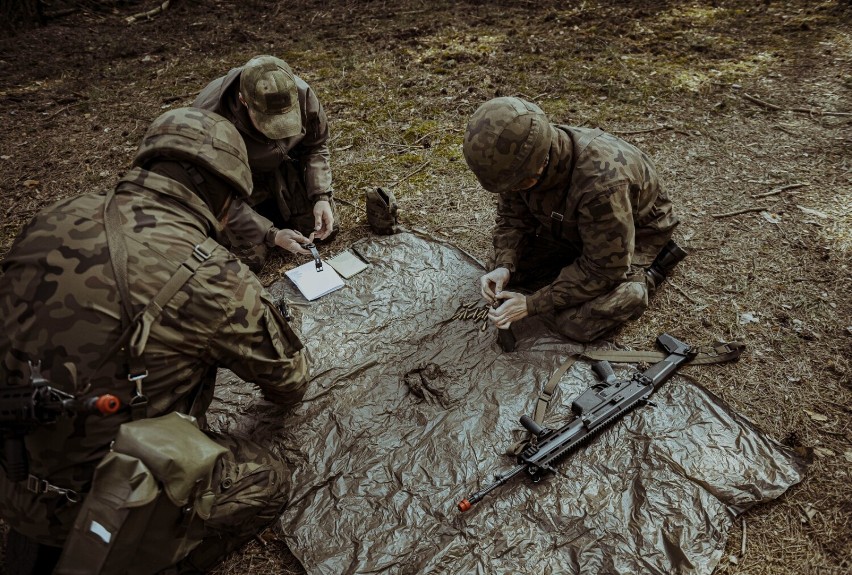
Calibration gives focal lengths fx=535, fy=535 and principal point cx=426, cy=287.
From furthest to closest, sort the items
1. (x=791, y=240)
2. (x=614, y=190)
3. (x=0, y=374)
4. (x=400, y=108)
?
(x=400, y=108), (x=791, y=240), (x=614, y=190), (x=0, y=374)

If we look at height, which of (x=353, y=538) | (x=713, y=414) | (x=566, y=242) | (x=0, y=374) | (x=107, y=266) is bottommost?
(x=353, y=538)

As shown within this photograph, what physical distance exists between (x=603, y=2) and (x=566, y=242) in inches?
270

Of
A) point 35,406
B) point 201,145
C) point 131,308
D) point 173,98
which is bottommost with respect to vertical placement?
point 173,98

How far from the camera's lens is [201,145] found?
264 centimetres

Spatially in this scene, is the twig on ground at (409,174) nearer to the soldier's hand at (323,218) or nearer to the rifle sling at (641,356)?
the soldier's hand at (323,218)

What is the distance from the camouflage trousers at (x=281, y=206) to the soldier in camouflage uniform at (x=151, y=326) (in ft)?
5.57

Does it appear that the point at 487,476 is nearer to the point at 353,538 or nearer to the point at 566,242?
the point at 353,538

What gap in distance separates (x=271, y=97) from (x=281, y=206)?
118 cm

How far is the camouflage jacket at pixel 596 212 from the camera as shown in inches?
131

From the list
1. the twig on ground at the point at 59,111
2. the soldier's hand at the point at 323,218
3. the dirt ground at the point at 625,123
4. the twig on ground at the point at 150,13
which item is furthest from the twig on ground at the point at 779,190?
the twig on ground at the point at 150,13

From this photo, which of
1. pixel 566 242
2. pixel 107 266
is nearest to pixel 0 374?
pixel 107 266

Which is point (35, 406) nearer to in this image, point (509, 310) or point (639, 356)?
point (509, 310)

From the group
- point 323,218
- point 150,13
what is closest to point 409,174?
point 323,218

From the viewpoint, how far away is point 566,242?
13.0ft
